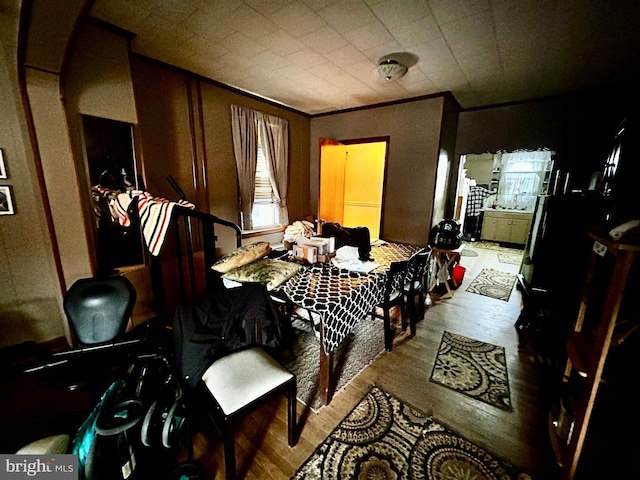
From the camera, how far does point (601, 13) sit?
164 cm

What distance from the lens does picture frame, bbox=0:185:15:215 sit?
1764 mm

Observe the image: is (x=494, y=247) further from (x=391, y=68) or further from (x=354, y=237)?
(x=391, y=68)

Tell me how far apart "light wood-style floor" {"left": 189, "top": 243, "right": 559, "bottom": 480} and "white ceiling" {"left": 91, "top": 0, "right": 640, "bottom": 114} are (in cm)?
274

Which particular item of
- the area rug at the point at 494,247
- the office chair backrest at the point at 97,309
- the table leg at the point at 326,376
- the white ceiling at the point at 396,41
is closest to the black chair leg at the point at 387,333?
the table leg at the point at 326,376

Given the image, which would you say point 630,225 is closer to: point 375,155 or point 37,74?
point 37,74

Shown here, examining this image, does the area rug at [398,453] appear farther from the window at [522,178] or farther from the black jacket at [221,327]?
the window at [522,178]

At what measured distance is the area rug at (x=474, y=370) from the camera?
184 cm

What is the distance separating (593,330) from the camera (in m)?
1.45

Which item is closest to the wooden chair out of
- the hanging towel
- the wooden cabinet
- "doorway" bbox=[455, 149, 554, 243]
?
the hanging towel

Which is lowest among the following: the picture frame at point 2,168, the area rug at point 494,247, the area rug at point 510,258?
the area rug at point 510,258

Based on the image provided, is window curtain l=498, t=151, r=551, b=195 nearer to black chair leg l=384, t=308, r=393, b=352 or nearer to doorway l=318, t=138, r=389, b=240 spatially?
doorway l=318, t=138, r=389, b=240

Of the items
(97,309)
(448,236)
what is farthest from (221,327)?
(448,236)

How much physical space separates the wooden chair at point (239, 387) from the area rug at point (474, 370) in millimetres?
1356

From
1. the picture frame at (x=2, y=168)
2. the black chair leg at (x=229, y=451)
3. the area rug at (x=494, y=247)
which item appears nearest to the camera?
the black chair leg at (x=229, y=451)
